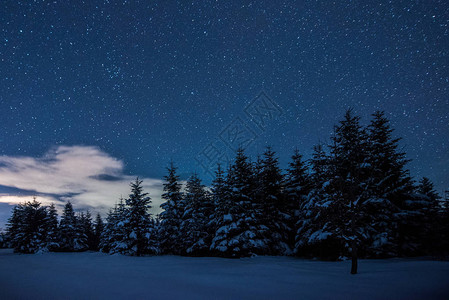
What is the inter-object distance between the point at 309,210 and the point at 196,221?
12.3 metres

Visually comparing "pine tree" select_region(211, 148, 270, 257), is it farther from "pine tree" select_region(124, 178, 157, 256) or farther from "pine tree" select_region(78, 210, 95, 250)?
"pine tree" select_region(78, 210, 95, 250)

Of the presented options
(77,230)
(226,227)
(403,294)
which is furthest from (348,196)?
(77,230)

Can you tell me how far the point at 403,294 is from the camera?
6.79 meters

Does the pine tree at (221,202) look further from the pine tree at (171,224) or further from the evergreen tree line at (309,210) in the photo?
the pine tree at (171,224)

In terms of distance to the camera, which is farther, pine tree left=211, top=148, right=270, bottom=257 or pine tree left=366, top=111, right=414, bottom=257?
pine tree left=211, top=148, right=270, bottom=257

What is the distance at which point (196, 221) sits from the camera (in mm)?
25203

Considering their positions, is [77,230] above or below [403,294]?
below

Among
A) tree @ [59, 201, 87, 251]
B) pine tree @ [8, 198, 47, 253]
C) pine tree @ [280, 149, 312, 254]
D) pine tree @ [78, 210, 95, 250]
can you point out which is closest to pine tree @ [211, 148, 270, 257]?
pine tree @ [280, 149, 312, 254]

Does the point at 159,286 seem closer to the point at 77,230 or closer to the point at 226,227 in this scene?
the point at 226,227

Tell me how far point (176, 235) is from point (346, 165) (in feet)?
64.1

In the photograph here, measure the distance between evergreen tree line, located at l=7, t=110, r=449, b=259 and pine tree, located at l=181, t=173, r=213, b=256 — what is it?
4.3 inches

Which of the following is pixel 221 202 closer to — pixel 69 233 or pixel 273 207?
pixel 273 207

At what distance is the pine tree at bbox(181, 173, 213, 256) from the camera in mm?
24688

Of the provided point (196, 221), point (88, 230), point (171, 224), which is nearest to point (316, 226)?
point (196, 221)
